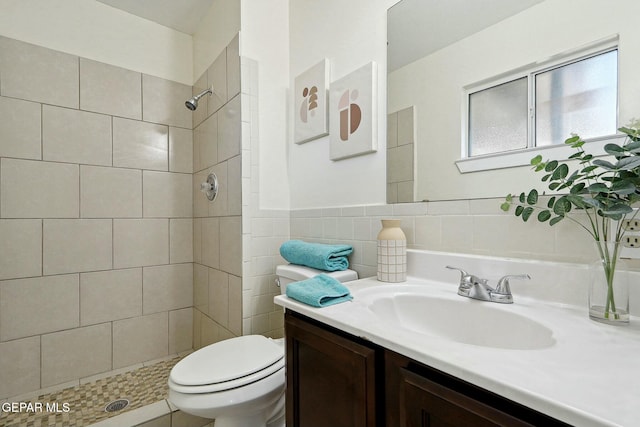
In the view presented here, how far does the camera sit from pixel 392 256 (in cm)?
105

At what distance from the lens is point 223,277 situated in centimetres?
176

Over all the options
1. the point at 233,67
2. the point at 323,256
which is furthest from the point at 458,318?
the point at 233,67

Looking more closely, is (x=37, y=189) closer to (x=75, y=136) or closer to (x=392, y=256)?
(x=75, y=136)

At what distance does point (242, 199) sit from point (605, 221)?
4.59 feet

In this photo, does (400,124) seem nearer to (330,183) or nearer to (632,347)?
(330,183)

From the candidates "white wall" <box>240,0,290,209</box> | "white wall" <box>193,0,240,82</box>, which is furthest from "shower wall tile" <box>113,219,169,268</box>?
"white wall" <box>193,0,240,82</box>

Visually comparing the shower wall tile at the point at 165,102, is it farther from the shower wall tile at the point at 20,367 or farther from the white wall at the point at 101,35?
the shower wall tile at the point at 20,367

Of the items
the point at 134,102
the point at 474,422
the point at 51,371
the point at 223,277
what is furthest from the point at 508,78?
the point at 51,371

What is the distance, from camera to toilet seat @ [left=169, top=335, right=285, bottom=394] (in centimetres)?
101

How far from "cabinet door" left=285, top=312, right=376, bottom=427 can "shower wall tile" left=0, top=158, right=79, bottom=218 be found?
5.58ft

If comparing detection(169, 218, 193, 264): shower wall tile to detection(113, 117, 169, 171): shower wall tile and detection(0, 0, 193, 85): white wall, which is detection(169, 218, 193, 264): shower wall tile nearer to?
detection(113, 117, 169, 171): shower wall tile

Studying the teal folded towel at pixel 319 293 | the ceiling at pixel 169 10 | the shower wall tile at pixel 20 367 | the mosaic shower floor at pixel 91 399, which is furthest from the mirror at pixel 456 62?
the shower wall tile at pixel 20 367

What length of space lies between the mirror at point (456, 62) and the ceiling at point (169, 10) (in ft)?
4.51

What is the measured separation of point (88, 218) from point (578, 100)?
236 centimetres
